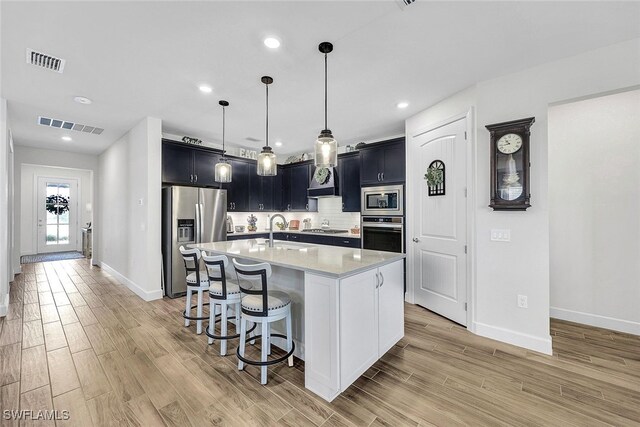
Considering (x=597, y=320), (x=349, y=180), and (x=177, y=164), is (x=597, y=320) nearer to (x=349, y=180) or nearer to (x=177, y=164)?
(x=349, y=180)

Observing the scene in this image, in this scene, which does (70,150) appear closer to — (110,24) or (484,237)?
(110,24)

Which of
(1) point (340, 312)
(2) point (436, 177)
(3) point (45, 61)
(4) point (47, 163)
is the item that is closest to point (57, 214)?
(4) point (47, 163)

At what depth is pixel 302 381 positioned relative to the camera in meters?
2.15

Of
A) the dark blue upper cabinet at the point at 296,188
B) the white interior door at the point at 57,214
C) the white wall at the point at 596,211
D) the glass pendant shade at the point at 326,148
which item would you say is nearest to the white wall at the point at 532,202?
the white wall at the point at 596,211

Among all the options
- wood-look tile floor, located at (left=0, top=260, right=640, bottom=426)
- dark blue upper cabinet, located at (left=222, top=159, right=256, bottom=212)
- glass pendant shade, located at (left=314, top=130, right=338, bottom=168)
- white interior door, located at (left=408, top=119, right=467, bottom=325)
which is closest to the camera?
wood-look tile floor, located at (left=0, top=260, right=640, bottom=426)

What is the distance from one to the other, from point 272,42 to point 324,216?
13.5 feet

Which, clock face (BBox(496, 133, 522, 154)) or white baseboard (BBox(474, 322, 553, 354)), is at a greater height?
clock face (BBox(496, 133, 522, 154))

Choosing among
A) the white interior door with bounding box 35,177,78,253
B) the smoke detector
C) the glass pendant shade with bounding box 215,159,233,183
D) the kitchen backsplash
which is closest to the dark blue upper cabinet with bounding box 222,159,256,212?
the kitchen backsplash

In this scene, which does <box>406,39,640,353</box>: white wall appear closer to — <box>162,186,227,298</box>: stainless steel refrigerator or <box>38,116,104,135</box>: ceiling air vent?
<box>162,186,227,298</box>: stainless steel refrigerator

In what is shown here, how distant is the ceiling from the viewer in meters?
1.91

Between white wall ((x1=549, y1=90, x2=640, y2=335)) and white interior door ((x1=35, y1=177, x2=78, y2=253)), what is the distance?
11984 millimetres

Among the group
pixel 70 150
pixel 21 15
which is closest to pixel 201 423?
pixel 21 15

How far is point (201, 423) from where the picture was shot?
67.7 inches

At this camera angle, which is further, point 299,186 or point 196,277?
point 299,186
